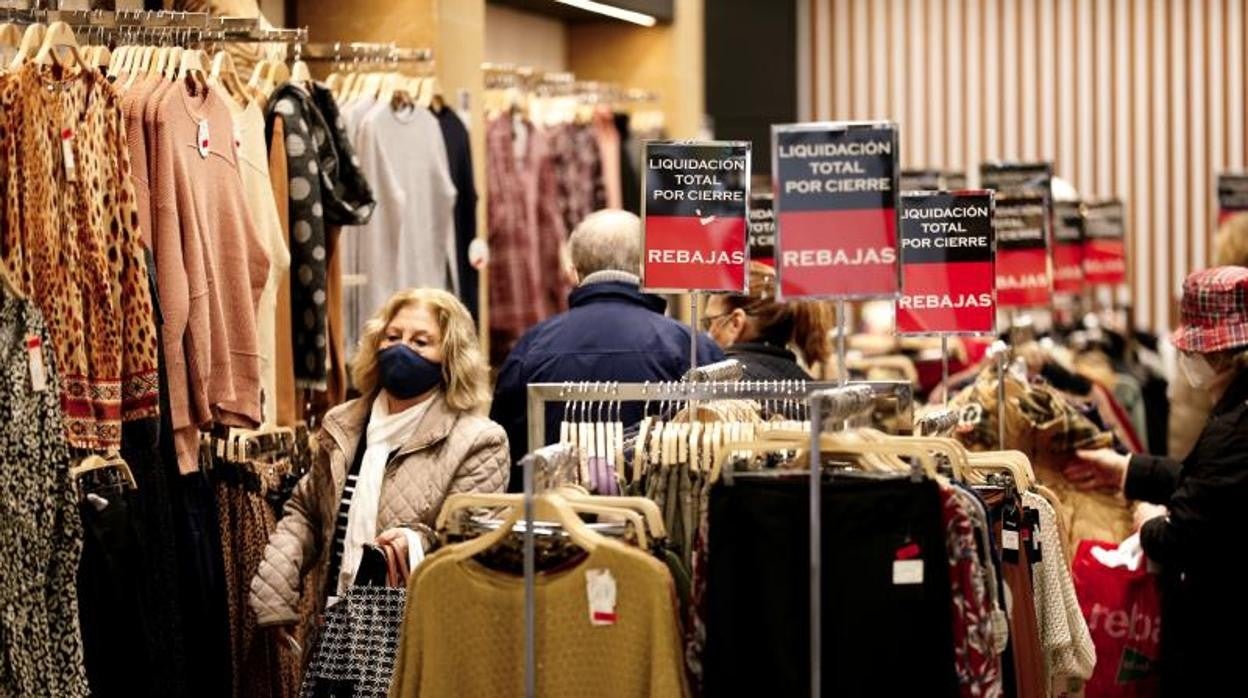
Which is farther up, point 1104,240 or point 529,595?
point 1104,240

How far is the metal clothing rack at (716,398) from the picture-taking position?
346 centimetres

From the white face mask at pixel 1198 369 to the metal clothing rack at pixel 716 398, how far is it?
4.21 feet

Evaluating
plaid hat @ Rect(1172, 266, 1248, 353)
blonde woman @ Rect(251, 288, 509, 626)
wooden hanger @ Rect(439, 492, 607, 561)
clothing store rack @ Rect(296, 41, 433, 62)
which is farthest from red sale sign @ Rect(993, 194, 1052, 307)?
wooden hanger @ Rect(439, 492, 607, 561)

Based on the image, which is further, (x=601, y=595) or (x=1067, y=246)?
(x=1067, y=246)

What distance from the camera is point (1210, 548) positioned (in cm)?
498

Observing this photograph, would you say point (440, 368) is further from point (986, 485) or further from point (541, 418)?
point (986, 485)

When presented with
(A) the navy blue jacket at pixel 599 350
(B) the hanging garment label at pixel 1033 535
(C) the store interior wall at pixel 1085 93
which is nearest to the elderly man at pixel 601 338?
(A) the navy blue jacket at pixel 599 350

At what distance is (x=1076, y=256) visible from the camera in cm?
889

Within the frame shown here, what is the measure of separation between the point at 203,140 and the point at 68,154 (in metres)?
0.64

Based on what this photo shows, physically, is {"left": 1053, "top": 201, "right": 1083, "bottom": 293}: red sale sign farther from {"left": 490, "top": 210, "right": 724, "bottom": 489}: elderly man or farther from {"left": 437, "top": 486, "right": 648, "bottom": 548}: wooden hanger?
{"left": 437, "top": 486, "right": 648, "bottom": 548}: wooden hanger

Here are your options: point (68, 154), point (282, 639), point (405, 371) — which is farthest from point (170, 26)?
point (282, 639)

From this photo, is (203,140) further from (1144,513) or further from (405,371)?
(1144,513)

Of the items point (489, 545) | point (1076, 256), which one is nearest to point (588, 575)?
point (489, 545)

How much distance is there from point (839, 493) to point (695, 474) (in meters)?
0.54
